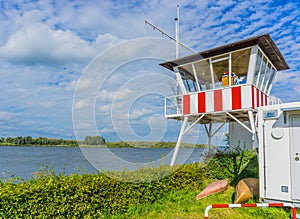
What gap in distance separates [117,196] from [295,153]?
4648mm

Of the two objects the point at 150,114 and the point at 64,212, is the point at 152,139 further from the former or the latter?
the point at 64,212

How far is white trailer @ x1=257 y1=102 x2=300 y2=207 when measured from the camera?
6.43 meters

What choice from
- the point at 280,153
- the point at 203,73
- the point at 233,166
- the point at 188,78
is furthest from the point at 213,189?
the point at 188,78

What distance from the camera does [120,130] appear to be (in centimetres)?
678

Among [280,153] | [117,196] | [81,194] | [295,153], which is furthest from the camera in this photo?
[280,153]

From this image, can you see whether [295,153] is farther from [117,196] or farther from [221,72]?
[221,72]

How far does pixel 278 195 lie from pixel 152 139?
378 cm

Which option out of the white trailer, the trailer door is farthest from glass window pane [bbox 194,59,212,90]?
the trailer door

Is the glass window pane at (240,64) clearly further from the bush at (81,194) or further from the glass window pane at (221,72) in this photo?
the bush at (81,194)

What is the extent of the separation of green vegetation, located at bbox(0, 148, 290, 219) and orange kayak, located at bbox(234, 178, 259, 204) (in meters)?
0.45

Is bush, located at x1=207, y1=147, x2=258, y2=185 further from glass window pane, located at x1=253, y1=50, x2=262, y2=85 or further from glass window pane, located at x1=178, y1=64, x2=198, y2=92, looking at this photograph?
glass window pane, located at x1=178, y1=64, x2=198, y2=92

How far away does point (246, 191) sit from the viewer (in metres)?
7.34

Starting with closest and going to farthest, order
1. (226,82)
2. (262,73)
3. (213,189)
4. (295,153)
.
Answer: (295,153)
(213,189)
(226,82)
(262,73)

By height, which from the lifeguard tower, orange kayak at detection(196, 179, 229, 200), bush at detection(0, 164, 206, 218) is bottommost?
orange kayak at detection(196, 179, 229, 200)
